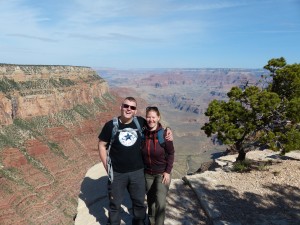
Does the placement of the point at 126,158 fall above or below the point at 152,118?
below

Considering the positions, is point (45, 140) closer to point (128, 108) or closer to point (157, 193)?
point (157, 193)

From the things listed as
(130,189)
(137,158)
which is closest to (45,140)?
(130,189)

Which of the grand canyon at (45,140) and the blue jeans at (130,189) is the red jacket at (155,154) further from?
the grand canyon at (45,140)

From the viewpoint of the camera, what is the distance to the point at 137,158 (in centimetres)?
806

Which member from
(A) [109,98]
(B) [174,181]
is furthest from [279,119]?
(A) [109,98]

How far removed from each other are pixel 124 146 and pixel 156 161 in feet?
3.04

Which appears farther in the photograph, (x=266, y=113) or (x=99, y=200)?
(x=266, y=113)

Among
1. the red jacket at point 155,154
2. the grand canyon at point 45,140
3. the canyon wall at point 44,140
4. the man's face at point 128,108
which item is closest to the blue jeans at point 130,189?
the red jacket at point 155,154

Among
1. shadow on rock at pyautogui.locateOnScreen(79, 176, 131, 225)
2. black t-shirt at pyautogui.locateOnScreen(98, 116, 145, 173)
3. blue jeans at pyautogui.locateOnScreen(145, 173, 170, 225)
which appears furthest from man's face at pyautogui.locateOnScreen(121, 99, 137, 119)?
shadow on rock at pyautogui.locateOnScreen(79, 176, 131, 225)

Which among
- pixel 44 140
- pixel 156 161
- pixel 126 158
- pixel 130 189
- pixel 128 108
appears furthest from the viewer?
pixel 44 140

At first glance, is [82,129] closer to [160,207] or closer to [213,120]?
[213,120]

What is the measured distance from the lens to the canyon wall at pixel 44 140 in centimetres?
6303

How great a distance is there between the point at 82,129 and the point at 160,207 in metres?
97.3

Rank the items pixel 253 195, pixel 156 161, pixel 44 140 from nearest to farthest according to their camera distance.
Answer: pixel 156 161 < pixel 253 195 < pixel 44 140
